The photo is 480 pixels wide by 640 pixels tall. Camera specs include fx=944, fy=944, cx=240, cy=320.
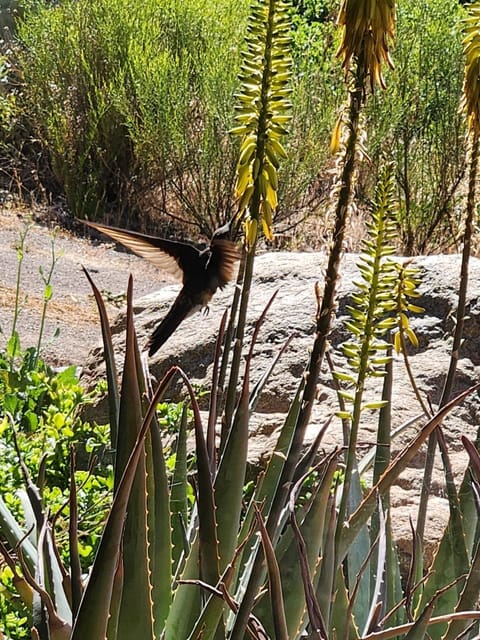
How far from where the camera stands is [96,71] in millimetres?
Result: 9672

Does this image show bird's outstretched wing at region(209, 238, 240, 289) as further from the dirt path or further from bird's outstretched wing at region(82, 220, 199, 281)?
the dirt path

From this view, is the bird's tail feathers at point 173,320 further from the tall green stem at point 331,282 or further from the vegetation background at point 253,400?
the tall green stem at point 331,282

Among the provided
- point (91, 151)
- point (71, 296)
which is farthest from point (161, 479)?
point (91, 151)

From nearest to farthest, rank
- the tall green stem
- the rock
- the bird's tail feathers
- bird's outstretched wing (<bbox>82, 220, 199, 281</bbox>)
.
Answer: the tall green stem < bird's outstretched wing (<bbox>82, 220, 199, 281</bbox>) < the bird's tail feathers < the rock

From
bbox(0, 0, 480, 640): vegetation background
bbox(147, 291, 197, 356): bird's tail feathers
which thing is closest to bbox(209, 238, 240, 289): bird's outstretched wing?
bbox(147, 291, 197, 356): bird's tail feathers

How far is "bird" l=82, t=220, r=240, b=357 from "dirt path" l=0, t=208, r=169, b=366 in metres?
2.15

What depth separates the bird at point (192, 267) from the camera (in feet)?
6.81

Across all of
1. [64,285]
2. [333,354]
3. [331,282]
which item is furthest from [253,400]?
[64,285]

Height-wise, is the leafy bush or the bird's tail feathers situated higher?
the leafy bush

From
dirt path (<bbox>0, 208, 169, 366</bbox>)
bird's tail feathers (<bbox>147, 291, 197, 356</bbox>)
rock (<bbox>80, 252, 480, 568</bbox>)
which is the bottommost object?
dirt path (<bbox>0, 208, 169, 366</bbox>)

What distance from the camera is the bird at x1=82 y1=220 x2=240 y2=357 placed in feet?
6.81

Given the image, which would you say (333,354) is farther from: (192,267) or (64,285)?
(64,285)

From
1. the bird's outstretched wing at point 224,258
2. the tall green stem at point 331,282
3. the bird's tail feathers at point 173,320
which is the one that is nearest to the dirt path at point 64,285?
the bird's tail feathers at point 173,320

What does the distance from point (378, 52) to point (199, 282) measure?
124cm
